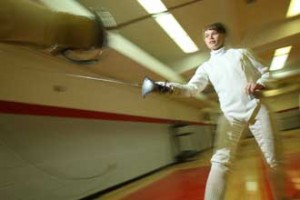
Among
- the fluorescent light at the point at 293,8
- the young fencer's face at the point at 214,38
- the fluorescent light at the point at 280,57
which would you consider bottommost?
the young fencer's face at the point at 214,38

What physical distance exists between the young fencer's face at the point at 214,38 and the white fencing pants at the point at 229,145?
0.49 m

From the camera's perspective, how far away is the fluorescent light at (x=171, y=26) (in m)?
4.23

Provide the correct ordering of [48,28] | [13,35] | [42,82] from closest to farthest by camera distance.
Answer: [13,35] < [48,28] < [42,82]

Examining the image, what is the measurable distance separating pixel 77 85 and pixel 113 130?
47.8 inches

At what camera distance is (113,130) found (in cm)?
490

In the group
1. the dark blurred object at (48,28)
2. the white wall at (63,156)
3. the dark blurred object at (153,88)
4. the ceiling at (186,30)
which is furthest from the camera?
the ceiling at (186,30)

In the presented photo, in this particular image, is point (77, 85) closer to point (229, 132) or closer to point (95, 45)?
point (95, 45)

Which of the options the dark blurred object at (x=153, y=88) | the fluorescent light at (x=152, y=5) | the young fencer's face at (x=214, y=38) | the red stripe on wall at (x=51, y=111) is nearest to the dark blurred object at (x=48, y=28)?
the dark blurred object at (x=153, y=88)

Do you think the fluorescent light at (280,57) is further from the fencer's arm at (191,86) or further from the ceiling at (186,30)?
the fencer's arm at (191,86)

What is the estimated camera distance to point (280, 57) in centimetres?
994

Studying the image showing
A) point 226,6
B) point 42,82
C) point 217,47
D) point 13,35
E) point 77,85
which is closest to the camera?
point 13,35

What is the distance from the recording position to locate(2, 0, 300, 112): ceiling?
437 cm

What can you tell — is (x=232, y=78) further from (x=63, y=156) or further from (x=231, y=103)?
(x=63, y=156)

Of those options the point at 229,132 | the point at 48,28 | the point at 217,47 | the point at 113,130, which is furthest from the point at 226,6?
the point at 48,28
